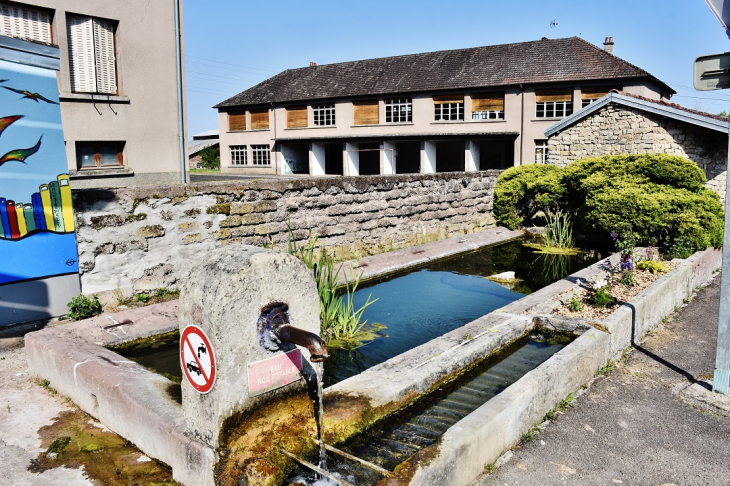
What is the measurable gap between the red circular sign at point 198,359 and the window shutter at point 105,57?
10658mm

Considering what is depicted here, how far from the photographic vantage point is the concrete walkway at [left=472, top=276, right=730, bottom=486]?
3.54 meters

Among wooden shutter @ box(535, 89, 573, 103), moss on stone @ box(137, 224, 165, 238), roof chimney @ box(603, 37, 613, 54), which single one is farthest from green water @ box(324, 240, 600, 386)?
roof chimney @ box(603, 37, 613, 54)

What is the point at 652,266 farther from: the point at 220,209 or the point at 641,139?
the point at 641,139

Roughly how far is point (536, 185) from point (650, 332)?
706 centimetres

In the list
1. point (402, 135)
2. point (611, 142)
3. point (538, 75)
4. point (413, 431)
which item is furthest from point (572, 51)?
point (413, 431)

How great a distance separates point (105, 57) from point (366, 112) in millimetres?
24598

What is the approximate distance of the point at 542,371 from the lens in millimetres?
4316

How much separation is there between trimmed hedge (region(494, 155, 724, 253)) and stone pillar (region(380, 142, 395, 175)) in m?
22.6

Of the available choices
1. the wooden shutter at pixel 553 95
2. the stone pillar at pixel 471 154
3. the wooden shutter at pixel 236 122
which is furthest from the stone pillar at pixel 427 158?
the wooden shutter at pixel 236 122

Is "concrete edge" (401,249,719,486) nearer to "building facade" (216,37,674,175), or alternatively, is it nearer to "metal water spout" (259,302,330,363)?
"metal water spout" (259,302,330,363)

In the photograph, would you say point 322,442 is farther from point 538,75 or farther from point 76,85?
point 538,75

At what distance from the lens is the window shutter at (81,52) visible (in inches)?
445

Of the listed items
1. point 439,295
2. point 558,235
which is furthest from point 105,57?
point 558,235

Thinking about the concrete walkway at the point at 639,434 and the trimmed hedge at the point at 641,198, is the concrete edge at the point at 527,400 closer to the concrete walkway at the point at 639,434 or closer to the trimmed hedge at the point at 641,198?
the concrete walkway at the point at 639,434
